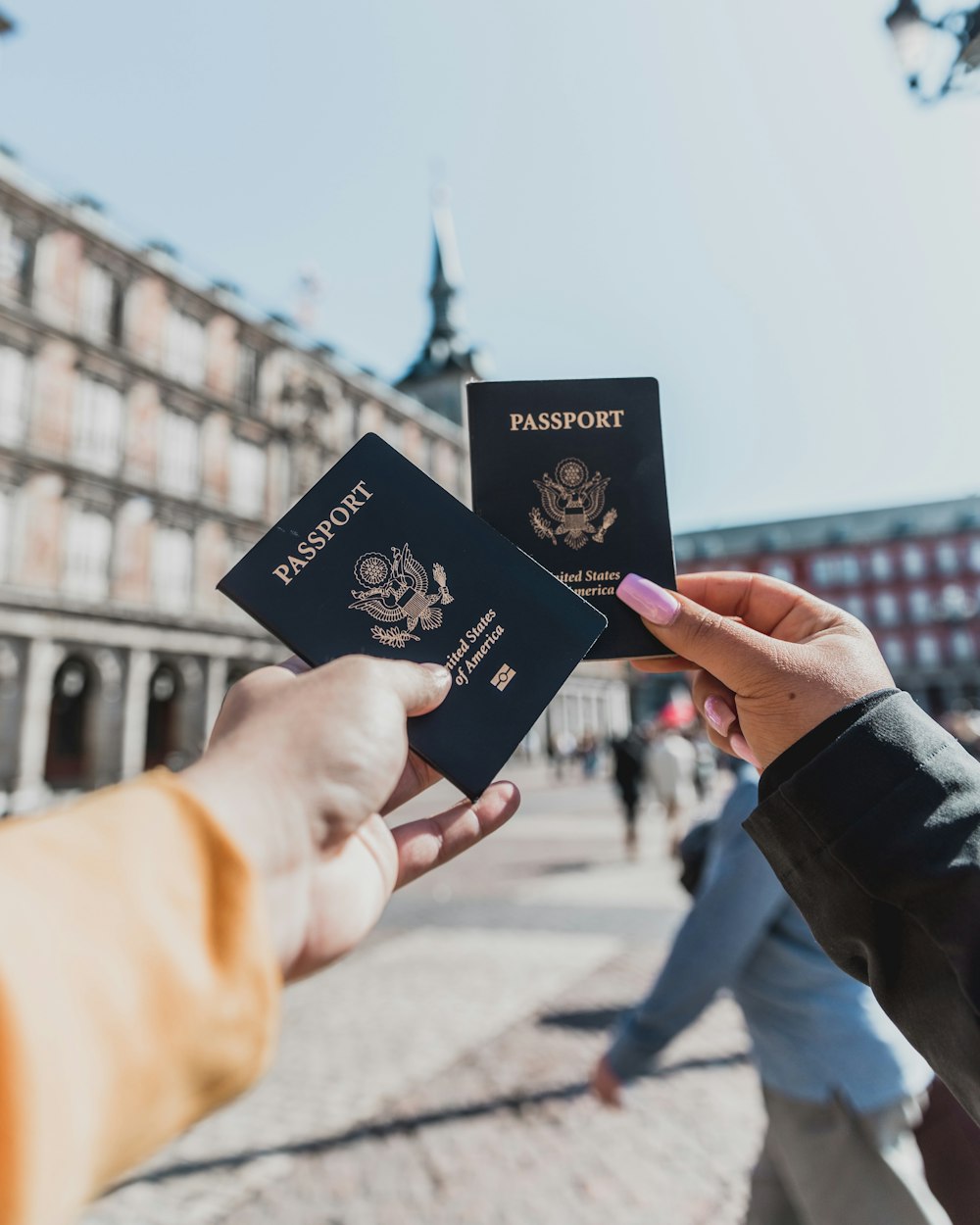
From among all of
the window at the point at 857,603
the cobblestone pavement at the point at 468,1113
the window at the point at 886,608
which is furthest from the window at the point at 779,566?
the cobblestone pavement at the point at 468,1113

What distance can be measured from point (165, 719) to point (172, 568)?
16.5ft

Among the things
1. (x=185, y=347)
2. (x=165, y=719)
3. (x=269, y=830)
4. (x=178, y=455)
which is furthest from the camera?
(x=185, y=347)

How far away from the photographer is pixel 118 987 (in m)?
0.66

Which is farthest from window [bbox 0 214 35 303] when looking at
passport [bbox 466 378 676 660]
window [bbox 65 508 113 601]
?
passport [bbox 466 378 676 660]

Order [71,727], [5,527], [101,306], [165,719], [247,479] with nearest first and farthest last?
[5,527]
[71,727]
[101,306]
[165,719]
[247,479]

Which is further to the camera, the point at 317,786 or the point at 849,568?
the point at 849,568

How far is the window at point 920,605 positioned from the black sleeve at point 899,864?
69362 millimetres

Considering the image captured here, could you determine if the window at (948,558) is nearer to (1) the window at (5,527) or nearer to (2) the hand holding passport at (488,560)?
(1) the window at (5,527)

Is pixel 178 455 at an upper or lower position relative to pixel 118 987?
upper

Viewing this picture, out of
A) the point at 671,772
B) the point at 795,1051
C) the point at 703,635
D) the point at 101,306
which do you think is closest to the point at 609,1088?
the point at 795,1051

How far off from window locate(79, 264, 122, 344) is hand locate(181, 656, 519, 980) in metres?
27.5

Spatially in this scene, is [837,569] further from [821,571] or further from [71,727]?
[71,727]

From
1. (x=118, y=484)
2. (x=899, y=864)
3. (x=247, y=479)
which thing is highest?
(x=247, y=479)

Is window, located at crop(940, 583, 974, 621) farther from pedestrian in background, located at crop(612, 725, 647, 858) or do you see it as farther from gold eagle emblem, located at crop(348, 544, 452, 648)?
gold eagle emblem, located at crop(348, 544, 452, 648)
